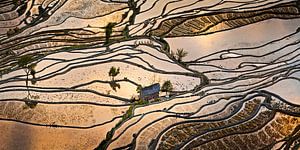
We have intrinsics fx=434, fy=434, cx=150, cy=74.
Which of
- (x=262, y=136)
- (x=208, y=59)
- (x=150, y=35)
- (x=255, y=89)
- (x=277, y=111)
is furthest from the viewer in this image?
(x=150, y=35)

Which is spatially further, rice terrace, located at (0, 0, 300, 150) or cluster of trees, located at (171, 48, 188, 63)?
cluster of trees, located at (171, 48, 188, 63)

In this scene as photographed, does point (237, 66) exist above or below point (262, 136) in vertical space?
above

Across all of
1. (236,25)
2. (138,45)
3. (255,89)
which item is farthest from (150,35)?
(255,89)

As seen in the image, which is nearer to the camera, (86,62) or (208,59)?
(86,62)

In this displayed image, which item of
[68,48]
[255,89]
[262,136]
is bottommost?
[262,136]

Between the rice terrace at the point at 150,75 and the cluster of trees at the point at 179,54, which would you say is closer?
the rice terrace at the point at 150,75

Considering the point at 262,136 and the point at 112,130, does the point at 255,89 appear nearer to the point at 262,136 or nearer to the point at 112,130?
the point at 262,136

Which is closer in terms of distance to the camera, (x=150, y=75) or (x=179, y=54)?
(x=150, y=75)

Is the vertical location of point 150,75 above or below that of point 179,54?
below
